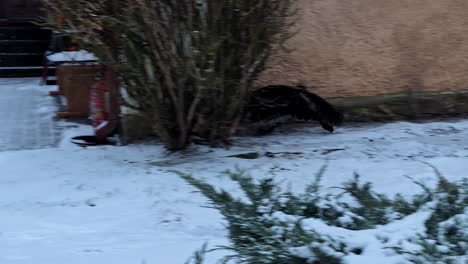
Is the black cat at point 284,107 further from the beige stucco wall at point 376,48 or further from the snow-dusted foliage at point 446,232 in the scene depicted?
the snow-dusted foliage at point 446,232

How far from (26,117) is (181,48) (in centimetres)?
305

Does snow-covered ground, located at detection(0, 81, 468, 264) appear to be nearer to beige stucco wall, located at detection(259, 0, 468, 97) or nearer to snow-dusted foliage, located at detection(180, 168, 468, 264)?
beige stucco wall, located at detection(259, 0, 468, 97)

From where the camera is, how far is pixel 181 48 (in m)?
5.04

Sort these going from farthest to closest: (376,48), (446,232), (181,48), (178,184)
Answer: (376,48), (181,48), (178,184), (446,232)

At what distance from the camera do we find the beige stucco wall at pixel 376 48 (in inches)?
258

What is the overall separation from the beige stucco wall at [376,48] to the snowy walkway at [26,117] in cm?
247

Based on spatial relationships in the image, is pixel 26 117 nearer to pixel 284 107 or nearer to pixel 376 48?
pixel 284 107

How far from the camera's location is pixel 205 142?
18.9 ft

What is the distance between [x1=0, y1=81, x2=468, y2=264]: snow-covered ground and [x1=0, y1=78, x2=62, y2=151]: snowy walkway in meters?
0.25

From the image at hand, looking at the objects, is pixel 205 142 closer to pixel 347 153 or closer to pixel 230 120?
pixel 230 120

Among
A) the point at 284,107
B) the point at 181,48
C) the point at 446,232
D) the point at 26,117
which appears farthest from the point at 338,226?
the point at 26,117

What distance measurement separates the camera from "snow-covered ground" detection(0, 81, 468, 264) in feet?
12.4

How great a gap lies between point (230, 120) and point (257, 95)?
62 centimetres

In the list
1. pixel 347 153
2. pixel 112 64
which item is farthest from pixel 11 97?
pixel 347 153
